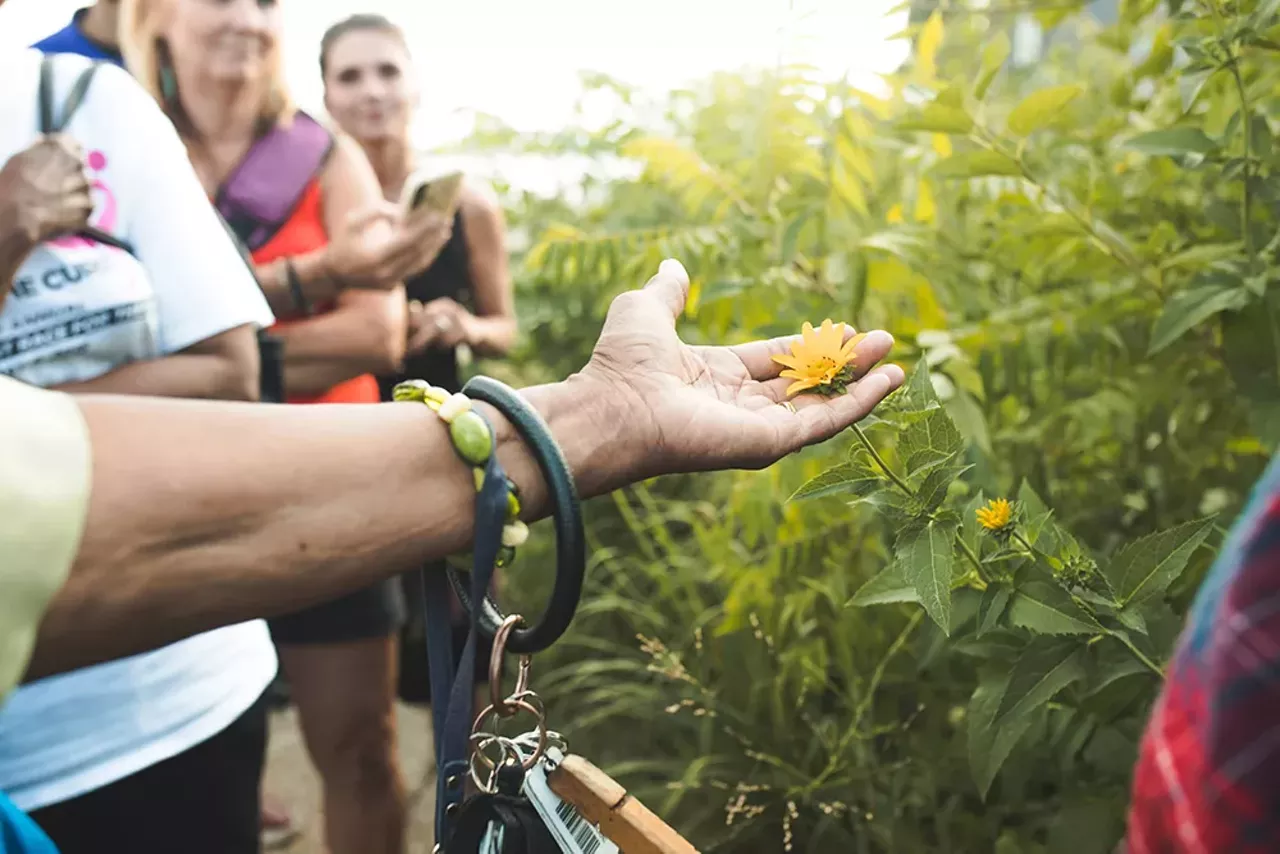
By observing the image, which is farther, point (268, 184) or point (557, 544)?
point (268, 184)

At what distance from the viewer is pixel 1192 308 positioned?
144 cm

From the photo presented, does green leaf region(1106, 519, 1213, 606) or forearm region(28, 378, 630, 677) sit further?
green leaf region(1106, 519, 1213, 606)

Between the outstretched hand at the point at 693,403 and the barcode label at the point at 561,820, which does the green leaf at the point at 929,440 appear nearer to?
the outstretched hand at the point at 693,403

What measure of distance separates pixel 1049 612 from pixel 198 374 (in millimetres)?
1142

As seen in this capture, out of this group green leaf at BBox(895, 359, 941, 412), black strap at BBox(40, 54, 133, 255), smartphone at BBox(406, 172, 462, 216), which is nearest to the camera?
green leaf at BBox(895, 359, 941, 412)

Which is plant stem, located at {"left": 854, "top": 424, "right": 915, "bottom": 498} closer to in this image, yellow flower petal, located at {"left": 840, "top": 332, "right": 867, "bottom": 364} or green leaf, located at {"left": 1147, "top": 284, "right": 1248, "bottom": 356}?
yellow flower petal, located at {"left": 840, "top": 332, "right": 867, "bottom": 364}

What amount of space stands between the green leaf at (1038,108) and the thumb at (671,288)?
0.67m

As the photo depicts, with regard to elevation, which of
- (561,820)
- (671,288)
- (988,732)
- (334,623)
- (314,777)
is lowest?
(314,777)

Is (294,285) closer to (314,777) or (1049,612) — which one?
(1049,612)

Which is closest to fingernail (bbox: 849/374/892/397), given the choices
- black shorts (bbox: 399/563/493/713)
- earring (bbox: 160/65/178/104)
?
earring (bbox: 160/65/178/104)

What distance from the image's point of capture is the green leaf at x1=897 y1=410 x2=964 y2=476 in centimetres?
110

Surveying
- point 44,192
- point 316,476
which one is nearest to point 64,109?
point 44,192

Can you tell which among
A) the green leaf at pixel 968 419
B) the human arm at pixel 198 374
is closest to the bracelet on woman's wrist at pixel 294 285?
the human arm at pixel 198 374

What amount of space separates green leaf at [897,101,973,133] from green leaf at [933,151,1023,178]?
0.14 feet
